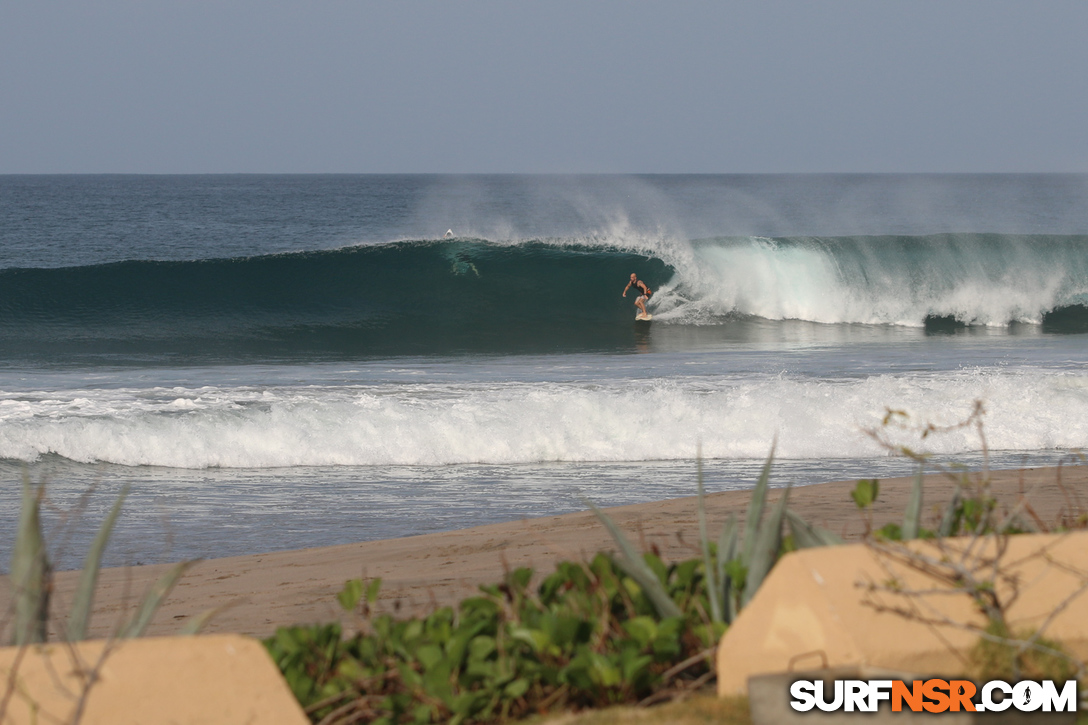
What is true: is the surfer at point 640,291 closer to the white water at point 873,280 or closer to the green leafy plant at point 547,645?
the white water at point 873,280

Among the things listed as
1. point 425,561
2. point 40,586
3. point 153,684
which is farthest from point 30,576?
point 425,561

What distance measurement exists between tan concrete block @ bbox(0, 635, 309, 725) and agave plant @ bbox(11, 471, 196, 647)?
0.10m

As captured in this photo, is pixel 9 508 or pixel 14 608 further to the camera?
pixel 9 508

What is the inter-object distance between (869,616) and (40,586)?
189cm

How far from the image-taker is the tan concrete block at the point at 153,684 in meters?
2.09

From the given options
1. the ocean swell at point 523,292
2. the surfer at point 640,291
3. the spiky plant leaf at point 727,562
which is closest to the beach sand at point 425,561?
the spiky plant leaf at point 727,562

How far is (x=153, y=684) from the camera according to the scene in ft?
7.02

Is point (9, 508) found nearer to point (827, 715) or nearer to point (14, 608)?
point (14, 608)

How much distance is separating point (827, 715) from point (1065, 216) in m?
78.3

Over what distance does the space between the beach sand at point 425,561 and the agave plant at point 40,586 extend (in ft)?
4.71

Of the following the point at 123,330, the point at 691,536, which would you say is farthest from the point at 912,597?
the point at 123,330

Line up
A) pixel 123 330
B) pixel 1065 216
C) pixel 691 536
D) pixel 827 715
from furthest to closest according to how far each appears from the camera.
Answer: pixel 1065 216
pixel 123 330
pixel 691 536
pixel 827 715

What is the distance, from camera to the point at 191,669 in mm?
2170

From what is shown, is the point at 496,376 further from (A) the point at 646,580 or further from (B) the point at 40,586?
(B) the point at 40,586
